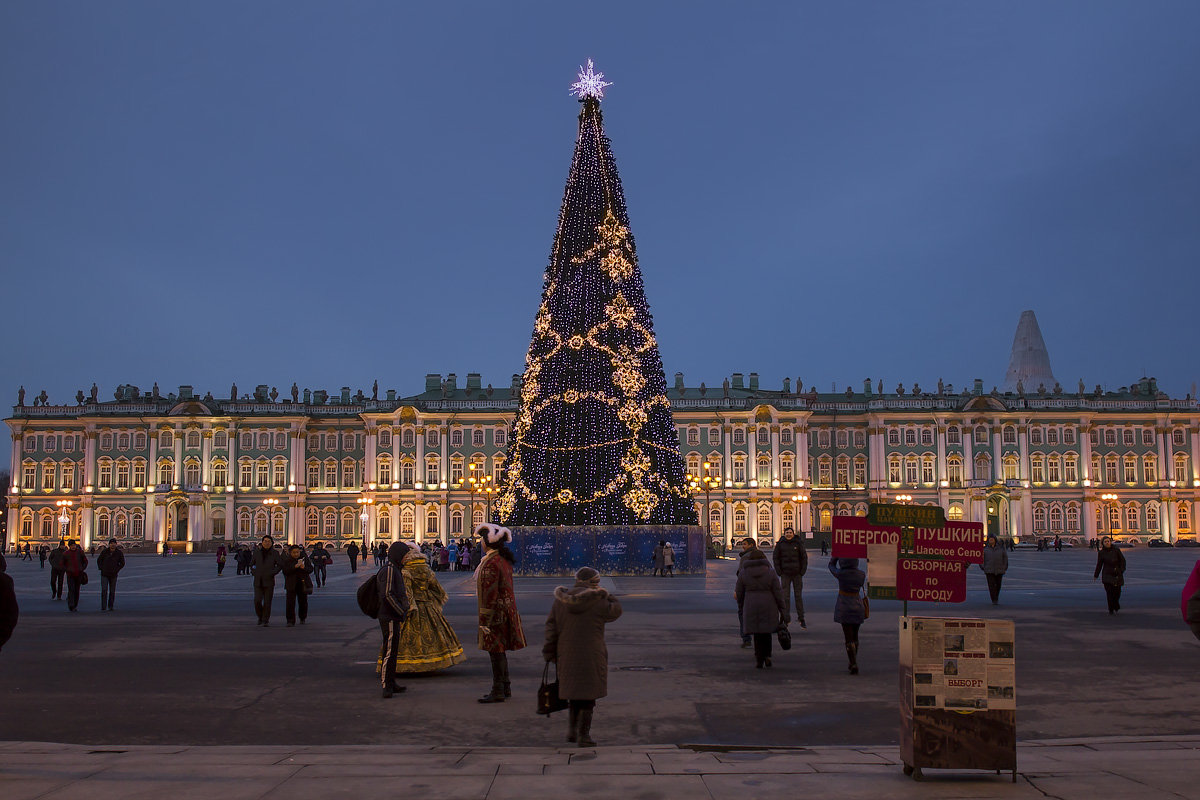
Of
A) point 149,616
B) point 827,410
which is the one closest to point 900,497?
point 827,410

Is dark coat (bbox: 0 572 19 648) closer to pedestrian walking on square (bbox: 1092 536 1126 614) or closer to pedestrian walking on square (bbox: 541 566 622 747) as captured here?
pedestrian walking on square (bbox: 541 566 622 747)

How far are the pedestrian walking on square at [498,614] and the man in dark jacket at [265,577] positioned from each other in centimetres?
826

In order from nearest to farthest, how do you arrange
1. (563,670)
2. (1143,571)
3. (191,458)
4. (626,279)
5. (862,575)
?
(563,670) → (862,575) → (626,279) → (1143,571) → (191,458)

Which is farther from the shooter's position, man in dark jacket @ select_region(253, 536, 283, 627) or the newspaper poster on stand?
man in dark jacket @ select_region(253, 536, 283, 627)

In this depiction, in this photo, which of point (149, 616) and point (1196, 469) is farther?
point (1196, 469)

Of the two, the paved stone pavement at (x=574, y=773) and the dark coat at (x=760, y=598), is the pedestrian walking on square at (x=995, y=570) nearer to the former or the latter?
the dark coat at (x=760, y=598)

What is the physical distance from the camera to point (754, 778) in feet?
21.5

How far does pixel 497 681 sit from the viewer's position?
31.9ft

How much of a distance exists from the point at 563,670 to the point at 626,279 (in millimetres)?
24292

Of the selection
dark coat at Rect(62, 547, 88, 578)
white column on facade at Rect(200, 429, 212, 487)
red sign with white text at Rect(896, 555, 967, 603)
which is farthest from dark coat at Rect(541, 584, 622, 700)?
white column on facade at Rect(200, 429, 212, 487)

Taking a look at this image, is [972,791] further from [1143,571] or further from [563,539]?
[1143,571]

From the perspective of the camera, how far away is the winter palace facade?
275 feet

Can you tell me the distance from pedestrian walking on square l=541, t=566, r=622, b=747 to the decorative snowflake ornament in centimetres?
2608

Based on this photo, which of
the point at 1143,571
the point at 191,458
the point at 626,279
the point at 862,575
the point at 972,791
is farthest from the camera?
the point at 191,458
